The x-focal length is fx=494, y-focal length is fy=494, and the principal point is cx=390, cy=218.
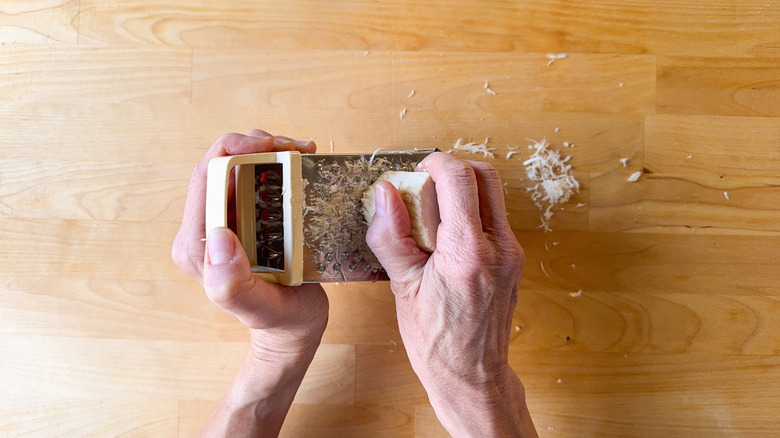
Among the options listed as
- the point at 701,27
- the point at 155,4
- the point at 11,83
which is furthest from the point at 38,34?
the point at 701,27

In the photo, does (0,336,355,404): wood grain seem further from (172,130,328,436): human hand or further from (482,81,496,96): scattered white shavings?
(482,81,496,96): scattered white shavings

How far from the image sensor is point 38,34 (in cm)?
91

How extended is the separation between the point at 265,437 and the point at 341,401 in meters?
0.14

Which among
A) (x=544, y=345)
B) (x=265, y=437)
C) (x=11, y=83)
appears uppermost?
(x=11, y=83)

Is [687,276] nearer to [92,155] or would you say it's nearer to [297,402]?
[297,402]

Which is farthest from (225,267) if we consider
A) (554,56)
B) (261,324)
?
(554,56)

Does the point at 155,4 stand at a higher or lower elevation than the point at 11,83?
higher

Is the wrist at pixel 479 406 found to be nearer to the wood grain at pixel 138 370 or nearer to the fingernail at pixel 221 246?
the wood grain at pixel 138 370

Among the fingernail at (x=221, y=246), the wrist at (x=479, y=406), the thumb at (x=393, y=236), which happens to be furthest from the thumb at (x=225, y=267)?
the wrist at (x=479, y=406)

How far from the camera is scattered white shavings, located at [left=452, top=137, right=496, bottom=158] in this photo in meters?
0.88

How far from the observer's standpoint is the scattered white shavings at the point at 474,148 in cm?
88

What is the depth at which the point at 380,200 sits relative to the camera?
63 cm

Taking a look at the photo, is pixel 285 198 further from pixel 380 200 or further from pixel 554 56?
pixel 554 56

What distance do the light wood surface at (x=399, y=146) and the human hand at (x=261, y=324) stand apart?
2.6 inches
